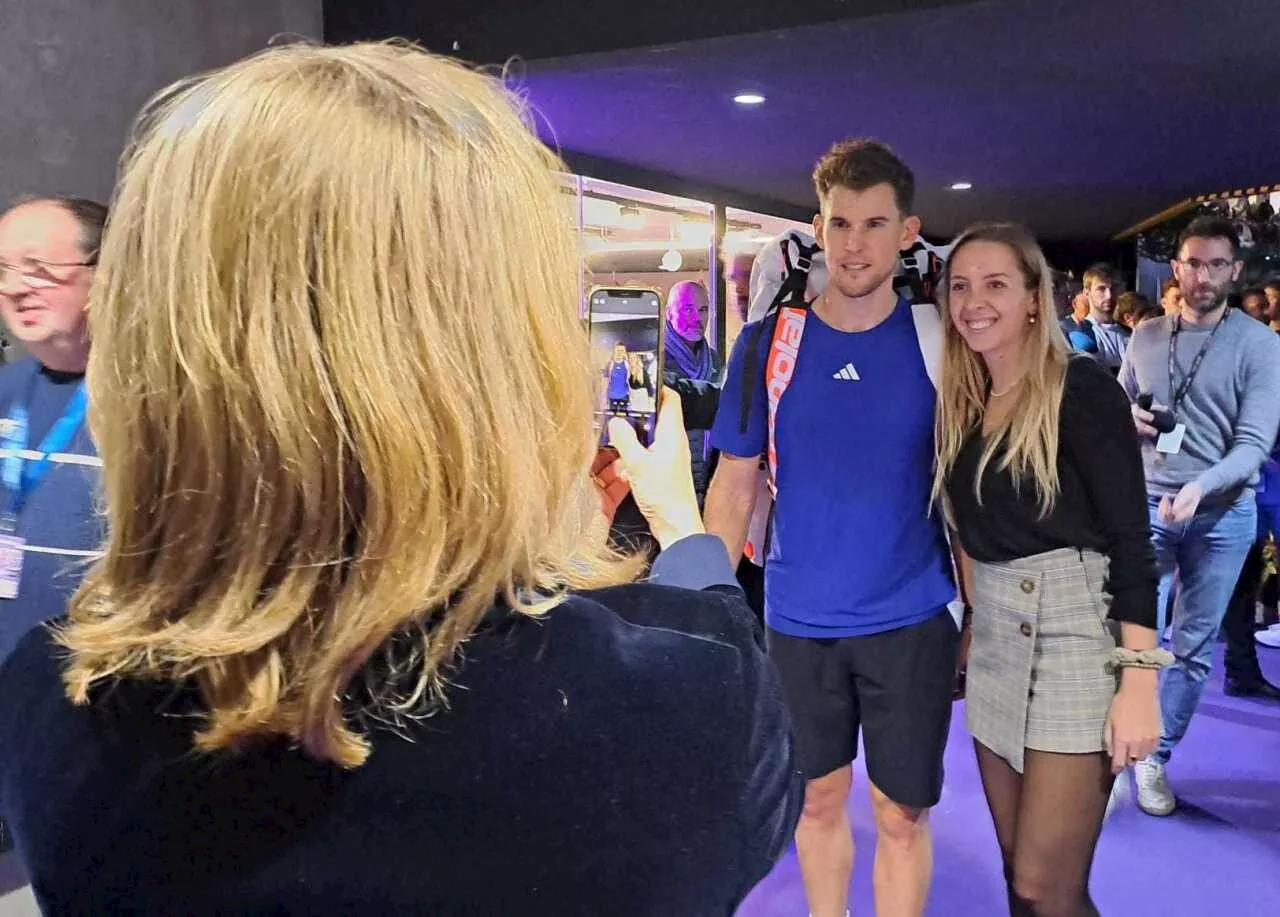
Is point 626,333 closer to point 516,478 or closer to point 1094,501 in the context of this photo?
point 516,478

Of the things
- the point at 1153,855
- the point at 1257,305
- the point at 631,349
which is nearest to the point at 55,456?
the point at 631,349

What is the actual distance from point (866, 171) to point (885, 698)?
0.99 m

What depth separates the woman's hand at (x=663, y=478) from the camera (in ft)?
2.67

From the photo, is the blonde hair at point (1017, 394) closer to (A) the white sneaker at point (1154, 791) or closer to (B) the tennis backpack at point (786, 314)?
(B) the tennis backpack at point (786, 314)

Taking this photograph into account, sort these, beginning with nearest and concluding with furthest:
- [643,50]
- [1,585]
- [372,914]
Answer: [372,914] < [1,585] < [643,50]

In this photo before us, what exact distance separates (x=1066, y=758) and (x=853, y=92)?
2918 mm

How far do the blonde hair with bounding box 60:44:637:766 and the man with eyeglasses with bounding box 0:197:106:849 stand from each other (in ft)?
3.66

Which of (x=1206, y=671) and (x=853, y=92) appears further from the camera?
(x=853, y=92)

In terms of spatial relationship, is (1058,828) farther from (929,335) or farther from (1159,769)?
(1159,769)

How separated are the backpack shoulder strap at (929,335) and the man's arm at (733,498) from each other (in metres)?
0.39

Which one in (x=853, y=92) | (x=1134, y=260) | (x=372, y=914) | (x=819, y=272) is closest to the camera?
(x=372, y=914)

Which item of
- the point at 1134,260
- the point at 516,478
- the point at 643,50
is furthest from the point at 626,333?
the point at 1134,260

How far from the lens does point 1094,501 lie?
1577 millimetres

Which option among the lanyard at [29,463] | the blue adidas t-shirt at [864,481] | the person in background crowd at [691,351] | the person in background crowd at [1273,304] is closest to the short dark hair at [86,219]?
A: the lanyard at [29,463]
